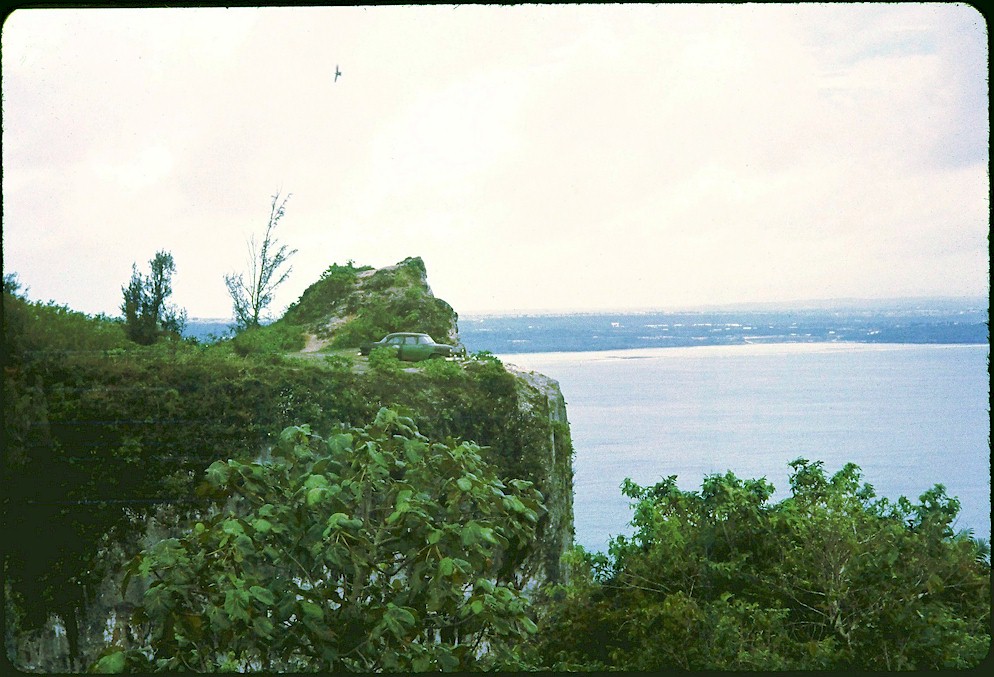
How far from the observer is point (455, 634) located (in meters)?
3.00

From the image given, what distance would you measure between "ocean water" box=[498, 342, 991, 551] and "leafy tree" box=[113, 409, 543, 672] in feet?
1.20

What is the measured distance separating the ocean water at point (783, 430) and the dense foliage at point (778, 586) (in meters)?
0.06

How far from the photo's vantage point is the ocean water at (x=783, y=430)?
3.18 meters

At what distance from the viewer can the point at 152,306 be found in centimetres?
313

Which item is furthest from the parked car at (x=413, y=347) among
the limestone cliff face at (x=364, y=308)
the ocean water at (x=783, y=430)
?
the ocean water at (x=783, y=430)

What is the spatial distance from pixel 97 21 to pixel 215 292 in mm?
949

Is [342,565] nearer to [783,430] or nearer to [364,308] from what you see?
[364,308]

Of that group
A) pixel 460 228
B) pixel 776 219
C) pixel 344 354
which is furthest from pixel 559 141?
pixel 344 354

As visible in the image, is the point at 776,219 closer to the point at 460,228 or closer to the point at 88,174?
the point at 460,228

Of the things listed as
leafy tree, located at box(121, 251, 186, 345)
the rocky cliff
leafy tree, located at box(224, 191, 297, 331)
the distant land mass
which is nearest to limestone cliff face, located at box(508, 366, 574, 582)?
the rocky cliff

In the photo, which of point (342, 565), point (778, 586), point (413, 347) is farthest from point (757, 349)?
point (342, 565)

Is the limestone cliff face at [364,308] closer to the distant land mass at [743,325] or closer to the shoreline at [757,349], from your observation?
the distant land mass at [743,325]

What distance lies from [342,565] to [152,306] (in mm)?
1095

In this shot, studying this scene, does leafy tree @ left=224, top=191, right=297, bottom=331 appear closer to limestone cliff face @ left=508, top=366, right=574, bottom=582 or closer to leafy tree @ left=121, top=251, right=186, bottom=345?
leafy tree @ left=121, top=251, right=186, bottom=345
